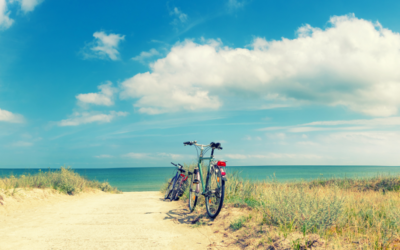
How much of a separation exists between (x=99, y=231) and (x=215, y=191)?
8.74 feet

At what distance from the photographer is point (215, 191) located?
230 inches

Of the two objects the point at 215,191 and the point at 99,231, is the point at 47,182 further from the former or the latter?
the point at 215,191

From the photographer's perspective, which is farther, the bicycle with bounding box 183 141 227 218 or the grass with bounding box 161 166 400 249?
the bicycle with bounding box 183 141 227 218

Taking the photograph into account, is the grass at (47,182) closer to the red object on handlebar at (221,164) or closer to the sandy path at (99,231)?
the sandy path at (99,231)

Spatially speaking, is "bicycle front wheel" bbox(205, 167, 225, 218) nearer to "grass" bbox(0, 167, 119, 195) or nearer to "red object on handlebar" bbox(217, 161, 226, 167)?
"red object on handlebar" bbox(217, 161, 226, 167)

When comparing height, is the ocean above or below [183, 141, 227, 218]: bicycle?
below

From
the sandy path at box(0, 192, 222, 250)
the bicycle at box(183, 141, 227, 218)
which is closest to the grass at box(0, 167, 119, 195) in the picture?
the sandy path at box(0, 192, 222, 250)

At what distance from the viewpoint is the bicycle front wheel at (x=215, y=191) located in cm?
557

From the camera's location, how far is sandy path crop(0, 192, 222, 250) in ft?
15.2

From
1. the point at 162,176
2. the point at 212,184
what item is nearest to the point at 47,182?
the point at 212,184

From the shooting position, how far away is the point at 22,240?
16.2 ft

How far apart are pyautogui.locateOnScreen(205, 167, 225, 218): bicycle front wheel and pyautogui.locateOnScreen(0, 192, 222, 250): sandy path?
67 cm

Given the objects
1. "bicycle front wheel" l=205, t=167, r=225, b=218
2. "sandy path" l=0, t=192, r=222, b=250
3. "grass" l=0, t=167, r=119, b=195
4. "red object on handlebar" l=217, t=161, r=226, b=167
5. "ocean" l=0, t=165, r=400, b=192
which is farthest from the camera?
"ocean" l=0, t=165, r=400, b=192

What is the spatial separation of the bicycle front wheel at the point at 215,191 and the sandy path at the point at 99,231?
67 centimetres
